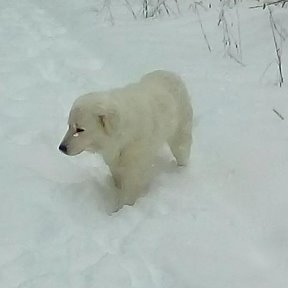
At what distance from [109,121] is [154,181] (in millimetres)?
663

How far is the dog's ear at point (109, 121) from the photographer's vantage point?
12.1 ft

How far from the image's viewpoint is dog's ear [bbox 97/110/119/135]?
3.70 meters

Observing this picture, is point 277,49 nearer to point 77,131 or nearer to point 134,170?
point 134,170

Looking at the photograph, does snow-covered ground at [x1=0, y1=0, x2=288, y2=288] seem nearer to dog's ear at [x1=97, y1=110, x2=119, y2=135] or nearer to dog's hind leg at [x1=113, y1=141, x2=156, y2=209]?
dog's hind leg at [x1=113, y1=141, x2=156, y2=209]

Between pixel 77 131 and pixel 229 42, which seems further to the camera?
pixel 229 42

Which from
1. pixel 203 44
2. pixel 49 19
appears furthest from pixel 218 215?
pixel 49 19

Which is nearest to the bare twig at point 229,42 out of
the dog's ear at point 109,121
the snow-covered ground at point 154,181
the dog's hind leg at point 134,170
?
the snow-covered ground at point 154,181

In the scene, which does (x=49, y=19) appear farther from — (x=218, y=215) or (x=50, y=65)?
(x=218, y=215)

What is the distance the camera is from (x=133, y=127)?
3861 mm

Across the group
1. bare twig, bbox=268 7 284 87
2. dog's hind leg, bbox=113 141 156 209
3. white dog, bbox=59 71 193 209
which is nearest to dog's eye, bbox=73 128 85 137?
white dog, bbox=59 71 193 209

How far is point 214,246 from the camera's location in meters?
3.38

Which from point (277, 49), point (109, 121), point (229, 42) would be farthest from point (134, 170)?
point (229, 42)

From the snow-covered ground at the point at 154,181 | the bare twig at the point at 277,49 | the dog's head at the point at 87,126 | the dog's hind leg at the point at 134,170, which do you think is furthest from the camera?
the bare twig at the point at 277,49

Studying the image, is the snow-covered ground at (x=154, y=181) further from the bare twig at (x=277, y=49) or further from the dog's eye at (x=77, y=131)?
the dog's eye at (x=77, y=131)
